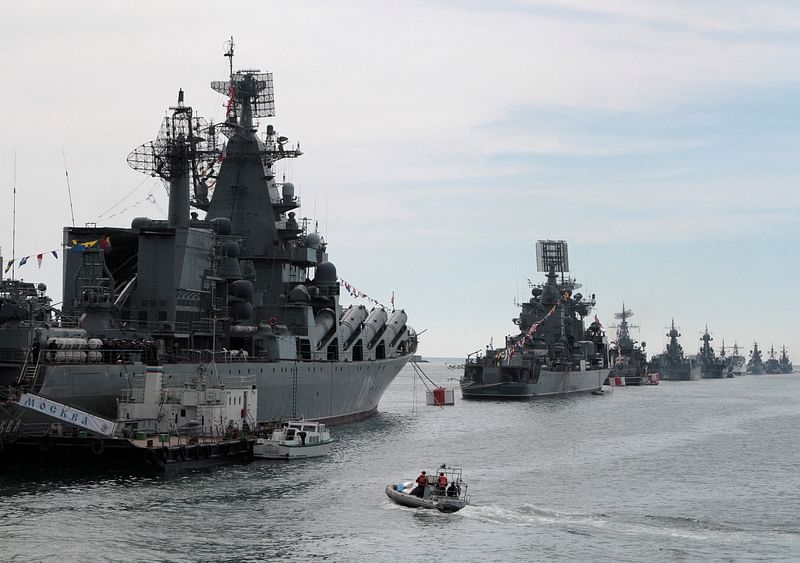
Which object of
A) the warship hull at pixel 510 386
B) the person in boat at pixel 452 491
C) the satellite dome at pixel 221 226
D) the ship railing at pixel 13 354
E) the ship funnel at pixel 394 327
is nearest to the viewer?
the person in boat at pixel 452 491

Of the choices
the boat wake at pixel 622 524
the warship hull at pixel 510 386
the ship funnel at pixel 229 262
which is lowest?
the boat wake at pixel 622 524

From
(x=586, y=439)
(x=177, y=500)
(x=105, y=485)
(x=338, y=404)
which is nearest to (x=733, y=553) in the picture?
(x=177, y=500)

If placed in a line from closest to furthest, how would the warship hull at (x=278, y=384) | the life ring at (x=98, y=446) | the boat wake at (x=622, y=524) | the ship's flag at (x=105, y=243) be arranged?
the boat wake at (x=622, y=524), the life ring at (x=98, y=446), the warship hull at (x=278, y=384), the ship's flag at (x=105, y=243)

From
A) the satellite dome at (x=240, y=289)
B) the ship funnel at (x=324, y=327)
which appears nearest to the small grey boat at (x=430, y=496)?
the satellite dome at (x=240, y=289)

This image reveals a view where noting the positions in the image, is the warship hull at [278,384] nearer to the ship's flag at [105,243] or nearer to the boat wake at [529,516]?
the ship's flag at [105,243]

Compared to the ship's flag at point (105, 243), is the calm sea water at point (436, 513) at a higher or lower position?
lower

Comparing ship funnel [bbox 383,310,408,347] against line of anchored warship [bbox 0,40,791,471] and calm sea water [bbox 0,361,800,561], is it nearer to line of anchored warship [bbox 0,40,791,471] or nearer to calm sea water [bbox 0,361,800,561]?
line of anchored warship [bbox 0,40,791,471]

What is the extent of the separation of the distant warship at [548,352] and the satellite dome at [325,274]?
149ft

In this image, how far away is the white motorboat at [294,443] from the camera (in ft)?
174

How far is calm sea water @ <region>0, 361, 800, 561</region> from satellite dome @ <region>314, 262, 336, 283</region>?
1606 centimetres

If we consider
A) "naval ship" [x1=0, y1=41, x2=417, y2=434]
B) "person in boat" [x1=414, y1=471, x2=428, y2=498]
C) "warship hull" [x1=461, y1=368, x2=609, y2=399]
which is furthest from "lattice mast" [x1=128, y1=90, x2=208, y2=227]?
"warship hull" [x1=461, y1=368, x2=609, y2=399]

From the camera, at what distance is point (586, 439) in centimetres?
7256

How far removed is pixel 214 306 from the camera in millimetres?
64062

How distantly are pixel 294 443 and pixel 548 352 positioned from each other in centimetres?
8399
